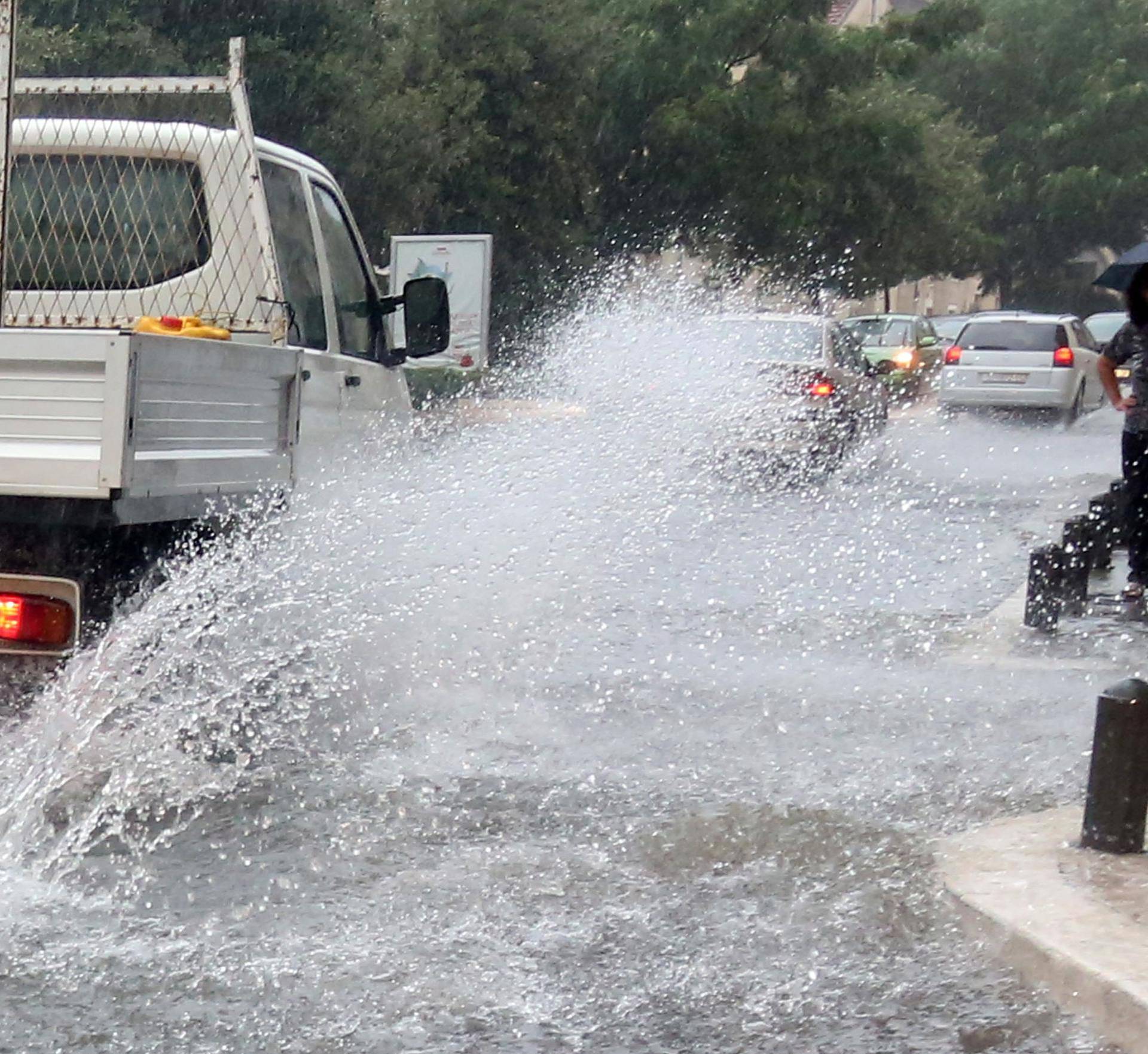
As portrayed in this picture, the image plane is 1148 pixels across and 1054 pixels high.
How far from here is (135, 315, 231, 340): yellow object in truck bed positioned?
6.03 meters

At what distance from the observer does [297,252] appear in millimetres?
7352

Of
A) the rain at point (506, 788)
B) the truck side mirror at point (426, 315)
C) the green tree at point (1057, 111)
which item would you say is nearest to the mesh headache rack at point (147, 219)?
the rain at point (506, 788)

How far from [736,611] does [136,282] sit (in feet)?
15.1

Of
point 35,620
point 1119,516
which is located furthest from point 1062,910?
point 1119,516

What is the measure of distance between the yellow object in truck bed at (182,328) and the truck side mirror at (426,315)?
4.98ft

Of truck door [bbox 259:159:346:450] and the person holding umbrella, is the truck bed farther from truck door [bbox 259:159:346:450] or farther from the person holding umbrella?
the person holding umbrella

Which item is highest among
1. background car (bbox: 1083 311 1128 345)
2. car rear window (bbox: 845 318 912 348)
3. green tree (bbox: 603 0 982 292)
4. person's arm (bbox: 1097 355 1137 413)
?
green tree (bbox: 603 0 982 292)

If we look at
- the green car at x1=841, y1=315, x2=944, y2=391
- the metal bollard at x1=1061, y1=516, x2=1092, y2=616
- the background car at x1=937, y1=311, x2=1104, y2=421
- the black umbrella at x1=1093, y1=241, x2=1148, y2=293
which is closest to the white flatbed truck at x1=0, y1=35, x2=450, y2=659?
the metal bollard at x1=1061, y1=516, x2=1092, y2=616

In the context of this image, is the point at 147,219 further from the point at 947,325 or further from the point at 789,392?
the point at 947,325

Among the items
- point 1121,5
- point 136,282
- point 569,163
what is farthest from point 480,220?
point 1121,5

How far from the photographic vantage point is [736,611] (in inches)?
420

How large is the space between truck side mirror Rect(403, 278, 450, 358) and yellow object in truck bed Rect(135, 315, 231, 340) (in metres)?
1.52

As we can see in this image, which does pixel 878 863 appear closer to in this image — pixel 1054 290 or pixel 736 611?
pixel 736 611

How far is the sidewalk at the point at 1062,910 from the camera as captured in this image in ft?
14.0
